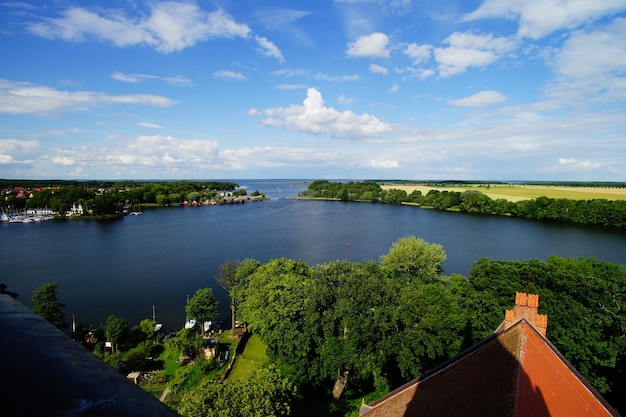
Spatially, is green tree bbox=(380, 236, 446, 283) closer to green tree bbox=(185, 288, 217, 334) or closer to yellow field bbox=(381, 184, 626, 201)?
green tree bbox=(185, 288, 217, 334)

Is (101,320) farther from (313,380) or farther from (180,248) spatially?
(180,248)

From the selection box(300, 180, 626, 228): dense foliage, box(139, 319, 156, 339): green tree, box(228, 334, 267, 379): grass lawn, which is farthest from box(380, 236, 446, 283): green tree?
box(300, 180, 626, 228): dense foliage

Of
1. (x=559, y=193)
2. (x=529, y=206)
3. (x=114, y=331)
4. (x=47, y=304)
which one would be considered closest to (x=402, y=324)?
(x=114, y=331)

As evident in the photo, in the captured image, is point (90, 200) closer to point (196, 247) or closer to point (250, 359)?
point (196, 247)

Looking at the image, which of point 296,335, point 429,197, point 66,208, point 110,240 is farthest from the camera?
point 429,197

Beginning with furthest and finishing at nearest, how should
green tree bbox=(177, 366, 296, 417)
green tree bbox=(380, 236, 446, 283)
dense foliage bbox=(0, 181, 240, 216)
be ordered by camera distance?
dense foliage bbox=(0, 181, 240, 216), green tree bbox=(380, 236, 446, 283), green tree bbox=(177, 366, 296, 417)

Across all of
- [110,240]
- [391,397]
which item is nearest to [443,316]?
[391,397]
